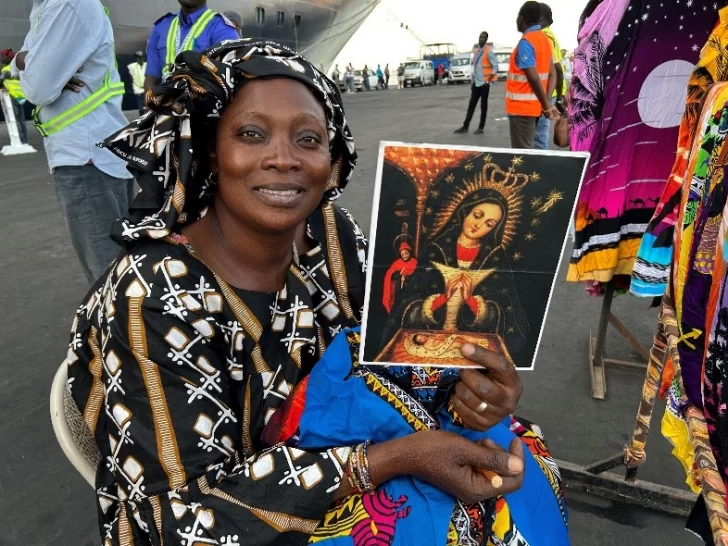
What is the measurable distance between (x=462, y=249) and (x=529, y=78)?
4.79 meters

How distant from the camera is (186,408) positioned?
1.05 metres

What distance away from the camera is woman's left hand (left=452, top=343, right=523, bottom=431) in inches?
40.3

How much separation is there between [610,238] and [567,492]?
1047mm

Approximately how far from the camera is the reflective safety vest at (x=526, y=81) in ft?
17.1

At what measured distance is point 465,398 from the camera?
1.11m

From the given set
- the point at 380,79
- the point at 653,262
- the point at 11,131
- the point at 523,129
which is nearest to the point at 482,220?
the point at 653,262

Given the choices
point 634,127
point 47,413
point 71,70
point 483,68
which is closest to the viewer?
point 634,127

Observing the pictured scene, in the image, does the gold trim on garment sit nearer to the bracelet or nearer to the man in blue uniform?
the bracelet

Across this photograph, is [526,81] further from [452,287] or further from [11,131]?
[11,131]

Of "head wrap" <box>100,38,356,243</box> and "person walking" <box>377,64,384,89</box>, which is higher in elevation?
"head wrap" <box>100,38,356,243</box>

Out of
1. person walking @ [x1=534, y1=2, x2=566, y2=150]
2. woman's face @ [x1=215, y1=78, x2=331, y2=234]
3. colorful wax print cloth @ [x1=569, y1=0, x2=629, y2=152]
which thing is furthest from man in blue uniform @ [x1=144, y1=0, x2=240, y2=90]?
person walking @ [x1=534, y1=2, x2=566, y2=150]

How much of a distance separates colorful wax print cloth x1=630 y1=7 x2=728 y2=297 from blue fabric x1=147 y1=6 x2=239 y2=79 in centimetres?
242

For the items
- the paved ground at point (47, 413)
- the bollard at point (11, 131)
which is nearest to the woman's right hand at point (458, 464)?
the paved ground at point (47, 413)

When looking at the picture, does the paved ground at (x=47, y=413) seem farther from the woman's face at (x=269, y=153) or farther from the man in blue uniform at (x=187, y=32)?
the man in blue uniform at (x=187, y=32)
